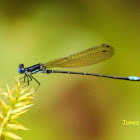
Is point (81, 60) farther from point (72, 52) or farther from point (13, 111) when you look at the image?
point (13, 111)

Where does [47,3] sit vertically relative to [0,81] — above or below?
above

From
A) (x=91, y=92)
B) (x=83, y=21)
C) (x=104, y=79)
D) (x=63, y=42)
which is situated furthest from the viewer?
(x=83, y=21)

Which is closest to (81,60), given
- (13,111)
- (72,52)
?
(72,52)

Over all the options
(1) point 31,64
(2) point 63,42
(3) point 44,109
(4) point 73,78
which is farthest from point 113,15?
(3) point 44,109

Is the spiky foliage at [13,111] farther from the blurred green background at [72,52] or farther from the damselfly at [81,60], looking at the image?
the damselfly at [81,60]

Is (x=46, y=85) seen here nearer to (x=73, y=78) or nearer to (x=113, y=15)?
(x=73, y=78)

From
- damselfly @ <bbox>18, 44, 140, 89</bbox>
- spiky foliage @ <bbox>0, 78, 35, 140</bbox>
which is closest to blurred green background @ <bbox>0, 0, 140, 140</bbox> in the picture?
damselfly @ <bbox>18, 44, 140, 89</bbox>

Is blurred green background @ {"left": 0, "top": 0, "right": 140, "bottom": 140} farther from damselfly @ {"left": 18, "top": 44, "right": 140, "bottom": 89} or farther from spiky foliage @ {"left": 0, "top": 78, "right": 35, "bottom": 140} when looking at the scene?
spiky foliage @ {"left": 0, "top": 78, "right": 35, "bottom": 140}

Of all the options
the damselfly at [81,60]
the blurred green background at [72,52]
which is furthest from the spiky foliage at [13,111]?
the damselfly at [81,60]
